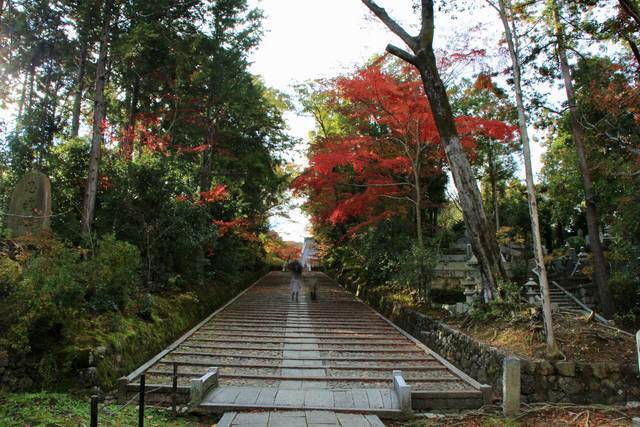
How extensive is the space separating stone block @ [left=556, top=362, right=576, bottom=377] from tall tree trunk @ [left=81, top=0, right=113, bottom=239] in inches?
362

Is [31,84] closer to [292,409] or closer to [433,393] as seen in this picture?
[292,409]

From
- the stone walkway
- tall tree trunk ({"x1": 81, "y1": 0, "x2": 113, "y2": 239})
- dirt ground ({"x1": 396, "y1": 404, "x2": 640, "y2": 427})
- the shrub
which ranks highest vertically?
tall tree trunk ({"x1": 81, "y1": 0, "x2": 113, "y2": 239})

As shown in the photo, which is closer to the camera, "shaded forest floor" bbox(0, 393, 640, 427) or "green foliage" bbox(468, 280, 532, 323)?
"shaded forest floor" bbox(0, 393, 640, 427)

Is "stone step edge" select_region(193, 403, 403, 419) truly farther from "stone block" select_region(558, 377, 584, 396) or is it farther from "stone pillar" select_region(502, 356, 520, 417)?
"stone block" select_region(558, 377, 584, 396)

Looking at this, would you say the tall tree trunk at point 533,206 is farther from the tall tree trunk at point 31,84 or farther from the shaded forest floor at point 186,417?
the tall tree trunk at point 31,84

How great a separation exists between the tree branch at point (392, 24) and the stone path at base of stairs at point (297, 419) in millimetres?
7984

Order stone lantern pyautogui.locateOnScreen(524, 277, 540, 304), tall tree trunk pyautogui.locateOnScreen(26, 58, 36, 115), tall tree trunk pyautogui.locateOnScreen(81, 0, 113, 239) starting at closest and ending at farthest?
1. stone lantern pyautogui.locateOnScreen(524, 277, 540, 304)
2. tall tree trunk pyautogui.locateOnScreen(81, 0, 113, 239)
3. tall tree trunk pyautogui.locateOnScreen(26, 58, 36, 115)

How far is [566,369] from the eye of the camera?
6359 millimetres

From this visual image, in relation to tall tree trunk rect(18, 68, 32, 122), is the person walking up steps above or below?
below

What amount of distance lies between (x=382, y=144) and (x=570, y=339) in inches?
349

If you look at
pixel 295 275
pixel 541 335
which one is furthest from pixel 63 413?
pixel 295 275

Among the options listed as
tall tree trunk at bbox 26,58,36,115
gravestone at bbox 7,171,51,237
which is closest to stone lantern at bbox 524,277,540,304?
gravestone at bbox 7,171,51,237

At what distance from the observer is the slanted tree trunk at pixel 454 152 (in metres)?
9.16

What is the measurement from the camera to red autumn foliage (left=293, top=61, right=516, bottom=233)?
1245 centimetres
